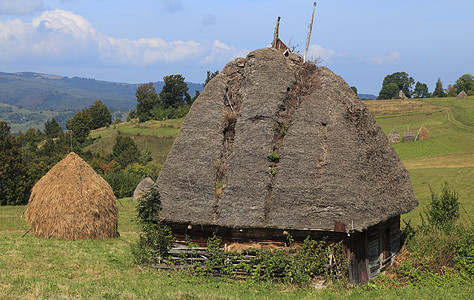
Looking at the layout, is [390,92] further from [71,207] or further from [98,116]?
[71,207]

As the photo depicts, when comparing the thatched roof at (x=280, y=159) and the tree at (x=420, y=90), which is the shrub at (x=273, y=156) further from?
the tree at (x=420, y=90)

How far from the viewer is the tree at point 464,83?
13062 centimetres

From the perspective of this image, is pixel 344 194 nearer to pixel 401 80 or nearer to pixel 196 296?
pixel 196 296

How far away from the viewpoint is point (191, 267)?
1382 centimetres

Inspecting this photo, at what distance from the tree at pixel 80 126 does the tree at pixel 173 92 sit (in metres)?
20.2

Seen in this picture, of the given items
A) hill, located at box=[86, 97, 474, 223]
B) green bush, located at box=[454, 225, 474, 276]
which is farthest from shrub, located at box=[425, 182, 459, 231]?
hill, located at box=[86, 97, 474, 223]

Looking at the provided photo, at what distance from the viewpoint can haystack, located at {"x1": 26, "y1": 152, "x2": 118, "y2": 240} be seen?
1953 centimetres

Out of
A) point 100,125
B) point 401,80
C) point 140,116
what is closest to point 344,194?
point 140,116

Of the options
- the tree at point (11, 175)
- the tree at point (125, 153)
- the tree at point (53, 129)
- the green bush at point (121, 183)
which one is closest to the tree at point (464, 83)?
the tree at point (125, 153)

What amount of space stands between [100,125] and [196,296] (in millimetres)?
127186

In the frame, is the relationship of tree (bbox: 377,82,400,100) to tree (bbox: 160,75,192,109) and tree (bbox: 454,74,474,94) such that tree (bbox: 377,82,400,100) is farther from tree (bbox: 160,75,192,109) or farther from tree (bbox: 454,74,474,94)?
tree (bbox: 160,75,192,109)

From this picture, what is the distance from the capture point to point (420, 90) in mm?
155250

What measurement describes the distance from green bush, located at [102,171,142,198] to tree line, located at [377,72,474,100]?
105516 mm

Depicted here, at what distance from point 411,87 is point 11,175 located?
445 feet
